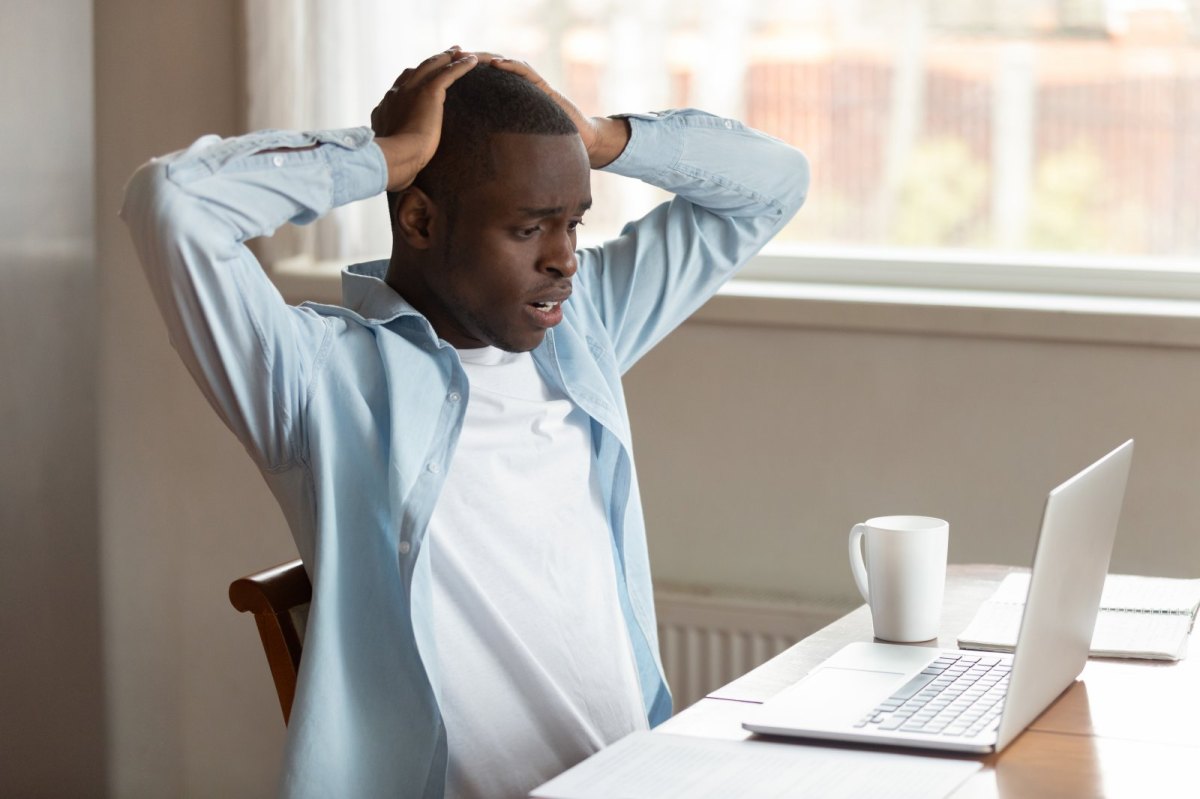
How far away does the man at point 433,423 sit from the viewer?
128 cm

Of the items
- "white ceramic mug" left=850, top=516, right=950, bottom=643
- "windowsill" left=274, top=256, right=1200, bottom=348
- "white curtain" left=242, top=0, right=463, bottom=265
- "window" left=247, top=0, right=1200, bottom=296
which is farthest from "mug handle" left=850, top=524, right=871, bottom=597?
"white curtain" left=242, top=0, right=463, bottom=265

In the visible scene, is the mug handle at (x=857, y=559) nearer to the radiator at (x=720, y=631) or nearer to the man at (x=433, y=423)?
the man at (x=433, y=423)

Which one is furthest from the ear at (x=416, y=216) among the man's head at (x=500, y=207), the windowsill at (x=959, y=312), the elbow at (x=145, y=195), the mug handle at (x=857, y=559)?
the windowsill at (x=959, y=312)

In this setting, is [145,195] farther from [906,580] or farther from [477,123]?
[906,580]

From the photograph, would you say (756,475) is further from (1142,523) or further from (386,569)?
(386,569)

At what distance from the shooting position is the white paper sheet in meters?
1.02

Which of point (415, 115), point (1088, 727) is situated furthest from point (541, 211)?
point (1088, 727)

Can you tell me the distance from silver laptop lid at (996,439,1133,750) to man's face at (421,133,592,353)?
512 mm

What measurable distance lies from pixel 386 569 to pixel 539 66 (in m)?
1.45

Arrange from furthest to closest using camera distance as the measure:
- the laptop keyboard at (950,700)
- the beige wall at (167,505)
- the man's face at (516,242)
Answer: the beige wall at (167,505) → the man's face at (516,242) → the laptop keyboard at (950,700)

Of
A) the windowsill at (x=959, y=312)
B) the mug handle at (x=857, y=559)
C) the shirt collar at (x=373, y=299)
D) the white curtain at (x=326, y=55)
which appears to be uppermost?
the white curtain at (x=326, y=55)

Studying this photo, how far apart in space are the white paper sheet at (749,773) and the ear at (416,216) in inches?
21.3

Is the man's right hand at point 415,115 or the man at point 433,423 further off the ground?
the man's right hand at point 415,115

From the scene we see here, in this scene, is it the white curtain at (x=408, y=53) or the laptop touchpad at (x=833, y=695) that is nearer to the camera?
the laptop touchpad at (x=833, y=695)
